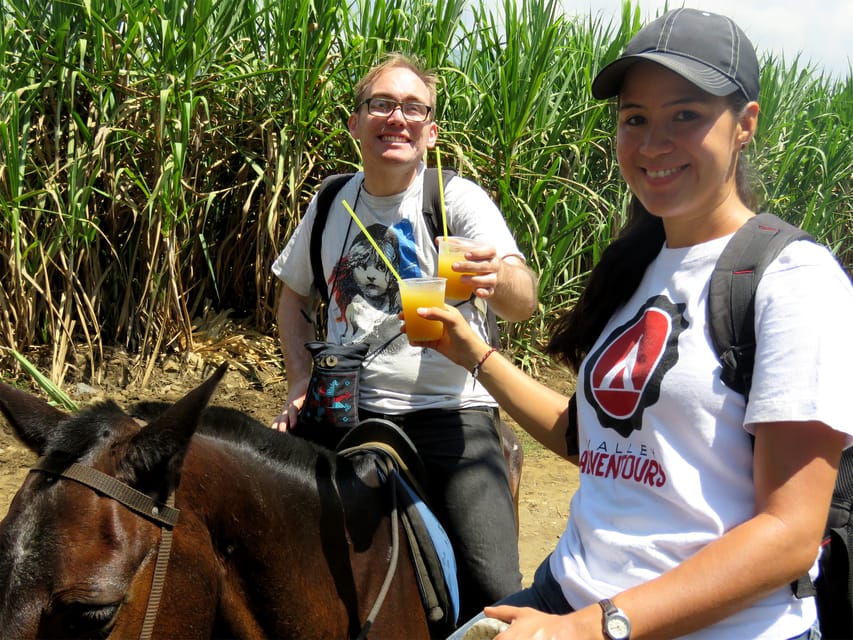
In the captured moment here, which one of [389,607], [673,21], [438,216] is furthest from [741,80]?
[389,607]

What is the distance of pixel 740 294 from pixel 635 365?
221mm

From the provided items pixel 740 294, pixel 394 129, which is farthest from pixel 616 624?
pixel 394 129

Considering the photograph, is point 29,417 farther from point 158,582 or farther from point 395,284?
point 395,284

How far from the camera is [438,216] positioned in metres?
2.77

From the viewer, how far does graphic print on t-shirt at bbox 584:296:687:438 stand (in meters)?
1.42

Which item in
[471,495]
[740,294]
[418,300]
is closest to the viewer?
[740,294]

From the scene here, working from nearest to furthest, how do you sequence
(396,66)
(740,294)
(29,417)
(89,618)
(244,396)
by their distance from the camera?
(740,294) → (89,618) → (29,417) → (396,66) → (244,396)

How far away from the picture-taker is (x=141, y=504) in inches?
66.8

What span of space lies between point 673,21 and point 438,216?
1.35 m

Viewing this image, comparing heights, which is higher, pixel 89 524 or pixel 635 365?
pixel 635 365

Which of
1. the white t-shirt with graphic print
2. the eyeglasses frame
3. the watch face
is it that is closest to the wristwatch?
the watch face

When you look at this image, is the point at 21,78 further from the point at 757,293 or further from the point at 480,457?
the point at 757,293

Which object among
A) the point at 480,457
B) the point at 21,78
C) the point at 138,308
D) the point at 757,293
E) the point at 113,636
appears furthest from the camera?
the point at 138,308

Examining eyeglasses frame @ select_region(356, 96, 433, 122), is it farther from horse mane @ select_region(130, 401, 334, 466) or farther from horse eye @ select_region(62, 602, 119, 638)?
horse eye @ select_region(62, 602, 119, 638)
